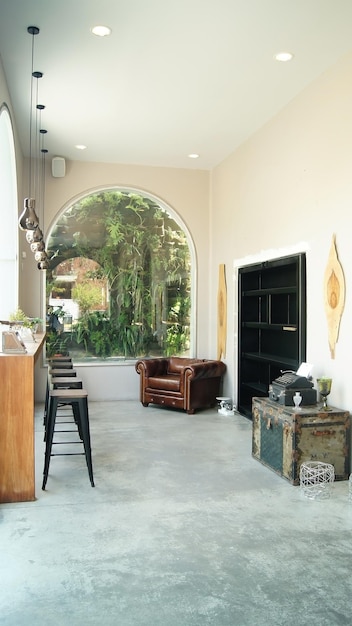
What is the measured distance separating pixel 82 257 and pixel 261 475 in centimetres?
Answer: 475

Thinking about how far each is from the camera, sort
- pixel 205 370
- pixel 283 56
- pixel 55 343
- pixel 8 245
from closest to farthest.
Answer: pixel 283 56 < pixel 8 245 < pixel 205 370 < pixel 55 343

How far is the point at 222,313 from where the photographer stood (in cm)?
777

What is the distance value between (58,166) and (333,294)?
4.73 metres

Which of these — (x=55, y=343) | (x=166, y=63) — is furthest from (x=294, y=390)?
(x=55, y=343)

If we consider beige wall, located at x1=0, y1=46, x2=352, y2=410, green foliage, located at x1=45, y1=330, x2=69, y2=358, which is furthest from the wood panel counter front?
green foliage, located at x1=45, y1=330, x2=69, y2=358

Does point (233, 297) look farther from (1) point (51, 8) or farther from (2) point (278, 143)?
(1) point (51, 8)

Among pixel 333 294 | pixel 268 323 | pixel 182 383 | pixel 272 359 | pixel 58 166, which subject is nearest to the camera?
pixel 333 294

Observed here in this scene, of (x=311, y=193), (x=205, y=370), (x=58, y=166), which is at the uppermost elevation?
(x=58, y=166)

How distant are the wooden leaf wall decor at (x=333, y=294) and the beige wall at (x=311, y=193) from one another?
2.5 inches

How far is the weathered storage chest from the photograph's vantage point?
14.0 feet

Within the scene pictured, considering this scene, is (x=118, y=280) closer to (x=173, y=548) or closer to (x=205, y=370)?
(x=205, y=370)

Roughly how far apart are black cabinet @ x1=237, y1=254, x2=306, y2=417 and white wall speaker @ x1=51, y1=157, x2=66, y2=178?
3.03 meters

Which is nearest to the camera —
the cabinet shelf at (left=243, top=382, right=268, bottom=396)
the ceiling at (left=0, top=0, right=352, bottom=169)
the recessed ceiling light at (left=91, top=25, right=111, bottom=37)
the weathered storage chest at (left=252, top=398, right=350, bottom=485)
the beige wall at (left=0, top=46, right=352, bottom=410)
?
the ceiling at (left=0, top=0, right=352, bottom=169)

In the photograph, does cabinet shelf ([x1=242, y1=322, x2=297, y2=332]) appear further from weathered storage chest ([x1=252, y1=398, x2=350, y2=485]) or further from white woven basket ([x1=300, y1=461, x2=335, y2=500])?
white woven basket ([x1=300, y1=461, x2=335, y2=500])
